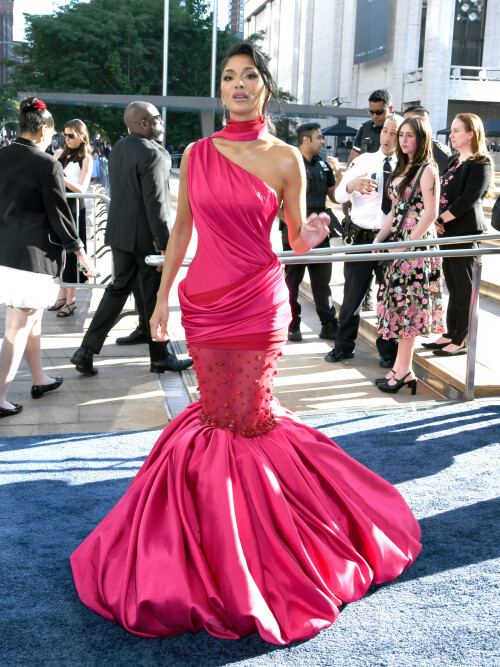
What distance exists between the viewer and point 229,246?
120 inches

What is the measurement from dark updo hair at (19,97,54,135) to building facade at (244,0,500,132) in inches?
1786

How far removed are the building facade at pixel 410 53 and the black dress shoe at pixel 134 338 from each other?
43683mm

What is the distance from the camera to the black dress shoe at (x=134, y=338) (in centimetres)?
736

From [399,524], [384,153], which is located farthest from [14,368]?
[384,153]

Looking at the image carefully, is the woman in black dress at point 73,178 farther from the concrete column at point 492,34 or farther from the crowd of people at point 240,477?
the concrete column at point 492,34

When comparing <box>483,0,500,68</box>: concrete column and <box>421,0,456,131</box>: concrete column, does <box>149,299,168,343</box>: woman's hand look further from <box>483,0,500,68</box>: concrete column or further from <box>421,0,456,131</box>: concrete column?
<box>483,0,500,68</box>: concrete column

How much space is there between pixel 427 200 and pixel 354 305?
51.5 inches

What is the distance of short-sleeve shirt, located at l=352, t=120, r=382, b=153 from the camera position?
24.7 ft

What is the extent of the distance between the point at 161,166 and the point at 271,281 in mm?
3295

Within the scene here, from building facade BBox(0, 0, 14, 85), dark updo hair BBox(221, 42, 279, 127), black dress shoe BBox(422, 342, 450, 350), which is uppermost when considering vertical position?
building facade BBox(0, 0, 14, 85)

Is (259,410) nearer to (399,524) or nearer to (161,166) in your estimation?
(399,524)

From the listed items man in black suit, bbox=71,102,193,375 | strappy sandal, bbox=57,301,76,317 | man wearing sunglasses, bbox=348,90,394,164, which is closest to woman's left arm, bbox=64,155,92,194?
strappy sandal, bbox=57,301,76,317

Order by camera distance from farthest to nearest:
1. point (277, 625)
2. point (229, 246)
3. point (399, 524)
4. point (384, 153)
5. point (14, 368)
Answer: point (384, 153), point (14, 368), point (399, 524), point (229, 246), point (277, 625)

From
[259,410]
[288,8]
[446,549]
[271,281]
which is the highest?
[288,8]
